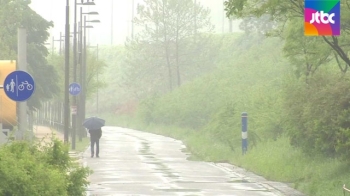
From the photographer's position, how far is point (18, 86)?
821 inches

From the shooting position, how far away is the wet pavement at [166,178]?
23.0 metres

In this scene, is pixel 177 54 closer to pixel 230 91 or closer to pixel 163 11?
pixel 163 11

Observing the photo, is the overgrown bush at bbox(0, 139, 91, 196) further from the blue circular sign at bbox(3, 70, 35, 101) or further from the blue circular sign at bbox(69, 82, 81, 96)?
the blue circular sign at bbox(69, 82, 81, 96)

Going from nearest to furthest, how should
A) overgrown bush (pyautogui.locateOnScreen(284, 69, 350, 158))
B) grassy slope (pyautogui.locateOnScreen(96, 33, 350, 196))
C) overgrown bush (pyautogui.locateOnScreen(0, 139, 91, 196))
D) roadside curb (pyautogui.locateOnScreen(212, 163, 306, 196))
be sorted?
overgrown bush (pyautogui.locateOnScreen(0, 139, 91, 196)) < roadside curb (pyautogui.locateOnScreen(212, 163, 306, 196)) < overgrown bush (pyautogui.locateOnScreen(284, 69, 350, 158)) < grassy slope (pyautogui.locateOnScreen(96, 33, 350, 196))

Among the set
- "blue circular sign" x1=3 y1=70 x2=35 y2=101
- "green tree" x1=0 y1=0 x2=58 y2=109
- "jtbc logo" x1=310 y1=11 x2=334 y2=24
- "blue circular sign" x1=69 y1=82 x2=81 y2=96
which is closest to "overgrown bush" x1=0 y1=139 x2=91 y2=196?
"blue circular sign" x1=3 y1=70 x2=35 y2=101

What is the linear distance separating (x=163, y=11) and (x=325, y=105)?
6821 centimetres

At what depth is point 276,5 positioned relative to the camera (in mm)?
20984

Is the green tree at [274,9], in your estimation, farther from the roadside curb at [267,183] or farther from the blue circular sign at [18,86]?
the blue circular sign at [18,86]

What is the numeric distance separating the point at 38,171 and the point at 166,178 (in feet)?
41.7

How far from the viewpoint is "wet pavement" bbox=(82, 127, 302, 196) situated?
2299 centimetres

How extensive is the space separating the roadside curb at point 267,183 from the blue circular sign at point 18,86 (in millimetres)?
6332

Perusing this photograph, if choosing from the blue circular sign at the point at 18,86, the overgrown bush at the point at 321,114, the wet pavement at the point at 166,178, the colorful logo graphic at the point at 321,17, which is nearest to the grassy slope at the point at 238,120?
the overgrown bush at the point at 321,114

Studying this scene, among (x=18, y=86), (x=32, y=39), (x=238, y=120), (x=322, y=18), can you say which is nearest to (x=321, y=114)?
(x=322, y=18)

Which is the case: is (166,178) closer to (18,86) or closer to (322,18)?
(18,86)
